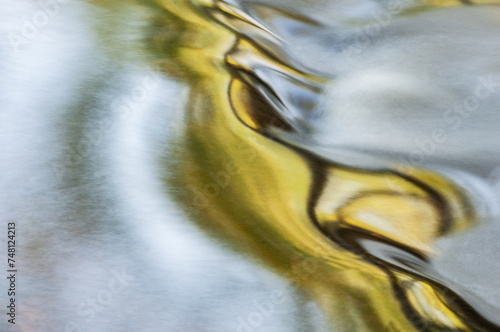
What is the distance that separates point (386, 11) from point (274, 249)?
51 centimetres

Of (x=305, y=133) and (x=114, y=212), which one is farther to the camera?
(x=305, y=133)

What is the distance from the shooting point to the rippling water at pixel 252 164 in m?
0.67

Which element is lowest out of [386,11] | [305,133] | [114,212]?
[114,212]

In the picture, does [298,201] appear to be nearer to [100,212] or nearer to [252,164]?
[252,164]

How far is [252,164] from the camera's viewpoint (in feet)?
2.56

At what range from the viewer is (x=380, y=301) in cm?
67

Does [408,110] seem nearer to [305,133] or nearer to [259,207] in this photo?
A: [305,133]

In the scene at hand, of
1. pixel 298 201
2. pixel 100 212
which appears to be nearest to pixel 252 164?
pixel 298 201

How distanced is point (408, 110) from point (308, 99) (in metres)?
0.14

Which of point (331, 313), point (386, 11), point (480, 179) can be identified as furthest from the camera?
point (386, 11)

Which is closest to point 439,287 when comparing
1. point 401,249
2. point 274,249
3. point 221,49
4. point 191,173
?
point 401,249

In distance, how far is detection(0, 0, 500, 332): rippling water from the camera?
67 cm

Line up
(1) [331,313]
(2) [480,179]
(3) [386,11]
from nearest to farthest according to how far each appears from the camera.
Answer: (1) [331,313], (2) [480,179], (3) [386,11]

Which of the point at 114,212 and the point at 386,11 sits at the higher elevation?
the point at 386,11
